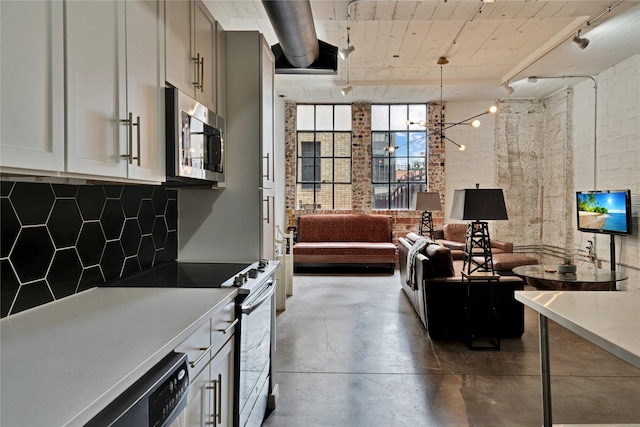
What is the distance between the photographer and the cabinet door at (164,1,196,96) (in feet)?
5.95

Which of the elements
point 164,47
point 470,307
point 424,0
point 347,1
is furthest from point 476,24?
point 164,47

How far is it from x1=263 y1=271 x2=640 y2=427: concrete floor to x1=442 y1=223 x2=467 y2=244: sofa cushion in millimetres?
3085

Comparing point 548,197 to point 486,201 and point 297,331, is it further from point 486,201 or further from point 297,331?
point 297,331

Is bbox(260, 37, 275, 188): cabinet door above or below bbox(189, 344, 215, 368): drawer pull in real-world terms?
above

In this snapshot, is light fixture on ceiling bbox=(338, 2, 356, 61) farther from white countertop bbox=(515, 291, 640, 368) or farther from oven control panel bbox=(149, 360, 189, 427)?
oven control panel bbox=(149, 360, 189, 427)

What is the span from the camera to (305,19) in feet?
9.44

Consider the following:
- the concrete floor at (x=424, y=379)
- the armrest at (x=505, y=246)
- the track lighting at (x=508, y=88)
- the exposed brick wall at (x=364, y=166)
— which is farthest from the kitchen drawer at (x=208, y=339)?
the exposed brick wall at (x=364, y=166)

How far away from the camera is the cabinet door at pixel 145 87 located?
4.87 ft

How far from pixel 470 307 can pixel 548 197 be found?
4773 millimetres

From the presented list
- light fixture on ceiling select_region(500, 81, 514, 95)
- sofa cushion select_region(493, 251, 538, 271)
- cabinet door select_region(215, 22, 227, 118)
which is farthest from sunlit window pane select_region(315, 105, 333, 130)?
cabinet door select_region(215, 22, 227, 118)

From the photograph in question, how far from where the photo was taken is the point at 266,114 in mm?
2623

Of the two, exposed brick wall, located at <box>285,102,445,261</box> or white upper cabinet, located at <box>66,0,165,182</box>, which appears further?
exposed brick wall, located at <box>285,102,445,261</box>

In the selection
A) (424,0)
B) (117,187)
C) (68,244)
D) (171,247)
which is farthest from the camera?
(424,0)

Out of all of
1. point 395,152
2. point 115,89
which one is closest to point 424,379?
point 115,89
